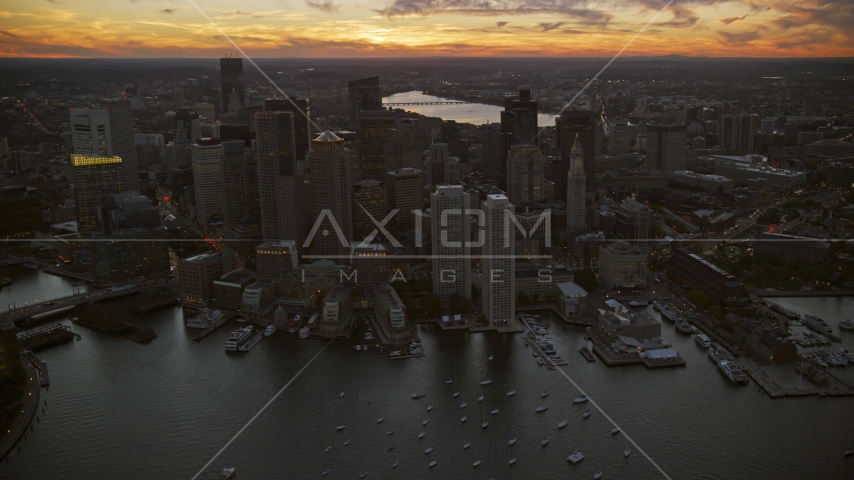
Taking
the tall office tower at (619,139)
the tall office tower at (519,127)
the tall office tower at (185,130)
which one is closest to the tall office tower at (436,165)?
the tall office tower at (519,127)

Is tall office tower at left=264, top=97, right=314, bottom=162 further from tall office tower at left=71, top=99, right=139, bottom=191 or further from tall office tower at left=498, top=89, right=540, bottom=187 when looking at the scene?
tall office tower at left=498, top=89, right=540, bottom=187

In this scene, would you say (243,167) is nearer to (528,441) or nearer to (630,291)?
(630,291)

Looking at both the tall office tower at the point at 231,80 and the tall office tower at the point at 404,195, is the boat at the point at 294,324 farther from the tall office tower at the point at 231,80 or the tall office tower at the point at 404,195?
the tall office tower at the point at 231,80

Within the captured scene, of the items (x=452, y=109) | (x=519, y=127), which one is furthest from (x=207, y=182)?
(x=452, y=109)

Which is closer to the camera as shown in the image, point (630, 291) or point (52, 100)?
point (630, 291)

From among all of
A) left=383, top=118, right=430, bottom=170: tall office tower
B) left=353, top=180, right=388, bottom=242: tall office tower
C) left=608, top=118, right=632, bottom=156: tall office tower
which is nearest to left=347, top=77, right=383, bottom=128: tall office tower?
left=383, top=118, right=430, bottom=170: tall office tower

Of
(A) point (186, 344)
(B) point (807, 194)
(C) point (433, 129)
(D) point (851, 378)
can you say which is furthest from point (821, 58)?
(A) point (186, 344)
